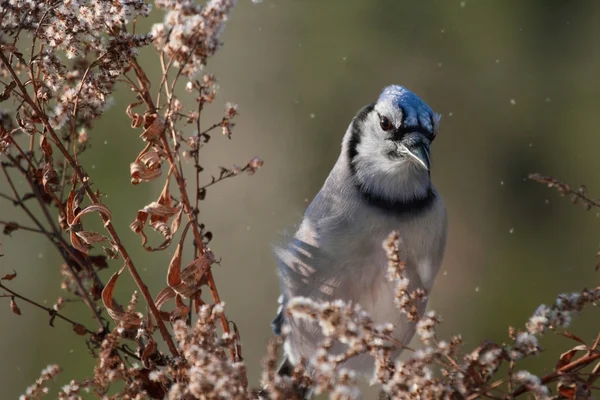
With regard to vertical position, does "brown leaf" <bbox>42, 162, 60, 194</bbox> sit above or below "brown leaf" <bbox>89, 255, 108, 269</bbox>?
above

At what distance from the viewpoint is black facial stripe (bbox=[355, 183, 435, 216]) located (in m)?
1.60

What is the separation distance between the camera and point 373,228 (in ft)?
5.22

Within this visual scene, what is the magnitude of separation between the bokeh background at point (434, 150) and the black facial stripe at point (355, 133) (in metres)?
1.26

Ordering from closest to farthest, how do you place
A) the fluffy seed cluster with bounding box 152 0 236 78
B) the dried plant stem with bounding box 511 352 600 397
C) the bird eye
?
the dried plant stem with bounding box 511 352 600 397
the fluffy seed cluster with bounding box 152 0 236 78
the bird eye

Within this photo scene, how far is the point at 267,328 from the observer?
3.10m

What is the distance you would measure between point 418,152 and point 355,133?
0.28 m

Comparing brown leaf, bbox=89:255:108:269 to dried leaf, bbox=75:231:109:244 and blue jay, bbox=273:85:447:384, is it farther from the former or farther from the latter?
blue jay, bbox=273:85:447:384

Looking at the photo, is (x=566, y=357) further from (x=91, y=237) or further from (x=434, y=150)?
(x=434, y=150)

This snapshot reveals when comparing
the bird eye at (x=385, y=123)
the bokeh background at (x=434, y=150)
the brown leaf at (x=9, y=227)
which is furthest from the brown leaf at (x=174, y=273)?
the bokeh background at (x=434, y=150)

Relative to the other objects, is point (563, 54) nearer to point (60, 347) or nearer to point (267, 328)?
point (267, 328)

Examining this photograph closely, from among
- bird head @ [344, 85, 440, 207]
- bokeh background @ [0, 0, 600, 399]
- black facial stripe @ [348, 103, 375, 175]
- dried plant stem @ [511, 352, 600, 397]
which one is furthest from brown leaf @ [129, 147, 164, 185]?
bokeh background @ [0, 0, 600, 399]

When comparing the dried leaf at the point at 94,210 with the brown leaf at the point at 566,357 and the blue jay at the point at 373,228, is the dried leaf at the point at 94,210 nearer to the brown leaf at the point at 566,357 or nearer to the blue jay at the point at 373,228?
the brown leaf at the point at 566,357

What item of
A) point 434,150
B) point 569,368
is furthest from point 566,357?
point 434,150

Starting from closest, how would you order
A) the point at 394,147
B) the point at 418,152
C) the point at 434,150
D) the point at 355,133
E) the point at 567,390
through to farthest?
the point at 567,390
the point at 418,152
the point at 394,147
the point at 355,133
the point at 434,150
